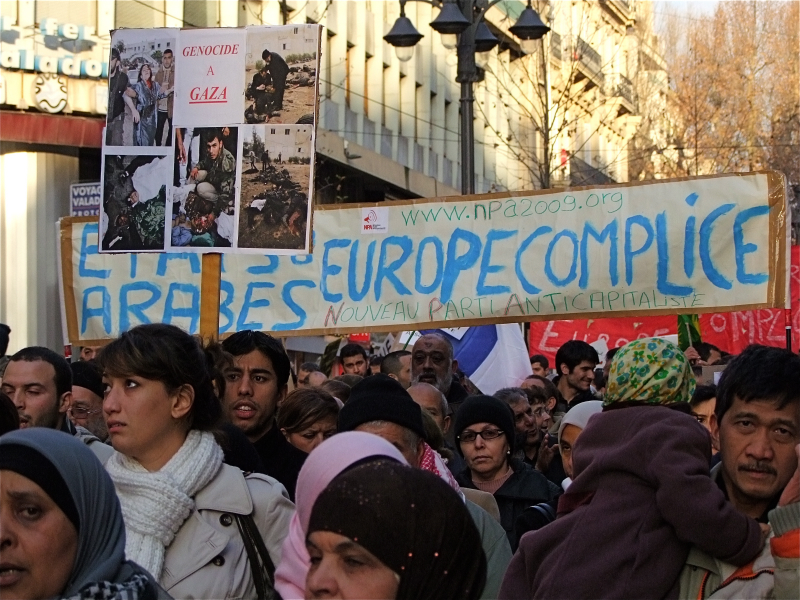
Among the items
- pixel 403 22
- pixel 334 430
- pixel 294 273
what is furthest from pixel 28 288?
pixel 334 430

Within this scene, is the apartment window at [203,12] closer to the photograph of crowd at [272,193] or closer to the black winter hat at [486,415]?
the photograph of crowd at [272,193]

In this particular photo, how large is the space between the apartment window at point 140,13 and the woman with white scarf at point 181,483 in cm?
1639

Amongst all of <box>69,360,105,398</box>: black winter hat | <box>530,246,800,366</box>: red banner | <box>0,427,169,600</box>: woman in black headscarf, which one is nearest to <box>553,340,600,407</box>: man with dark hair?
<box>530,246,800,366</box>: red banner

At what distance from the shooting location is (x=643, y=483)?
3502mm

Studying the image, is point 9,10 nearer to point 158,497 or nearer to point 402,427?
point 402,427

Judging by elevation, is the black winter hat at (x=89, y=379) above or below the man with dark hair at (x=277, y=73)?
below

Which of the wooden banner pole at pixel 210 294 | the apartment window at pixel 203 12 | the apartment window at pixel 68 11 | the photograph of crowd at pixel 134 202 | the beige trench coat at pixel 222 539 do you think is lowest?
the beige trench coat at pixel 222 539

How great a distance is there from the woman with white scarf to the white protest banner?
4.15 m

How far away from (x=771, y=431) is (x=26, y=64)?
51.7 ft

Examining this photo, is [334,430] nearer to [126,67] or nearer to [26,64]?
[126,67]

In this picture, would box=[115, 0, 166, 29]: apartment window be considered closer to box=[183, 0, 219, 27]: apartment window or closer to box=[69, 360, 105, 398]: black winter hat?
box=[183, 0, 219, 27]: apartment window

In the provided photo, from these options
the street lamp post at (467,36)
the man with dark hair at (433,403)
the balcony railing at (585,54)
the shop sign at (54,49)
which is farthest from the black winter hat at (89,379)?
the balcony railing at (585,54)

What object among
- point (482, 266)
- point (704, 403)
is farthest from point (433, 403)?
point (482, 266)

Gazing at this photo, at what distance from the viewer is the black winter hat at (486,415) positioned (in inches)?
242
